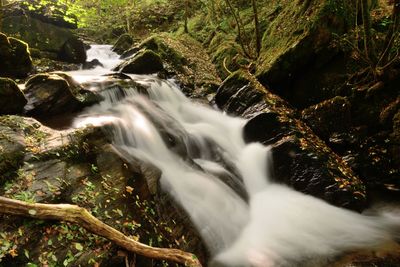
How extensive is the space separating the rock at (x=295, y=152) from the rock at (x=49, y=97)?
4.96 m

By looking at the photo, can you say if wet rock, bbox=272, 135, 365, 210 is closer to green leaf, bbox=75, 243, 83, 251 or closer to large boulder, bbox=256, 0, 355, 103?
large boulder, bbox=256, 0, 355, 103

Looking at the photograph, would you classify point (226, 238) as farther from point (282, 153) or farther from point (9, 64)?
point (9, 64)

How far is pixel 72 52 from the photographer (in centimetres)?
1645

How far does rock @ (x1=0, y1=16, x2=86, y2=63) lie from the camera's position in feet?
50.5

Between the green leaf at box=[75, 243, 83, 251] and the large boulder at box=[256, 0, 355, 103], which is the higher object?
the large boulder at box=[256, 0, 355, 103]

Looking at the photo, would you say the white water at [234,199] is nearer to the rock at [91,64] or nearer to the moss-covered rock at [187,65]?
the moss-covered rock at [187,65]

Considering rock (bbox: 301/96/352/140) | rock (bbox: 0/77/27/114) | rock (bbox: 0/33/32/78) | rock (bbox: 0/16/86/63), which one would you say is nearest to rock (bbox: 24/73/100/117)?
rock (bbox: 0/77/27/114)

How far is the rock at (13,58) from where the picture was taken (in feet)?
31.1

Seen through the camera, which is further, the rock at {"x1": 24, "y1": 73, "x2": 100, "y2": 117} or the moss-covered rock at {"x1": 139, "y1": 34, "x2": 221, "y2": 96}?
the moss-covered rock at {"x1": 139, "y1": 34, "x2": 221, "y2": 96}

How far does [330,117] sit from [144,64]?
26.3ft

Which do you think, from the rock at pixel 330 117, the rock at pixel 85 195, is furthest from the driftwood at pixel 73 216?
the rock at pixel 330 117

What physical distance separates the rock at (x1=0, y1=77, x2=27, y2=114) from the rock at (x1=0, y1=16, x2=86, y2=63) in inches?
421

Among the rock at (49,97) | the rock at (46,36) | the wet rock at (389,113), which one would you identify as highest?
the wet rock at (389,113)

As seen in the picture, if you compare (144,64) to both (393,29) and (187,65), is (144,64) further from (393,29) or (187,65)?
(393,29)
